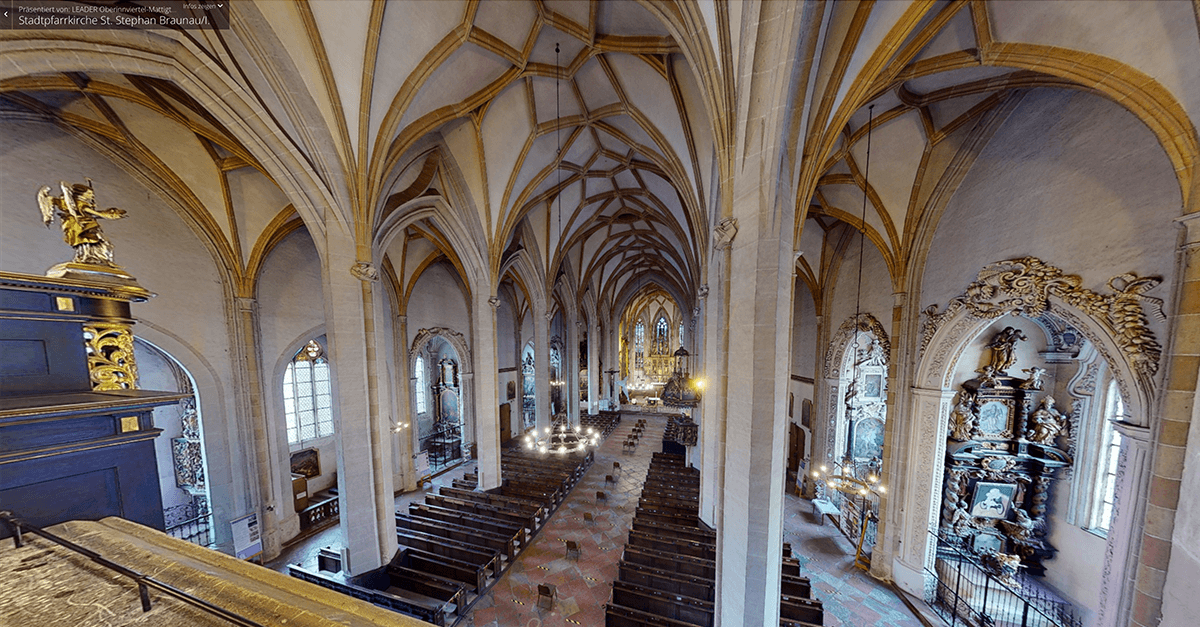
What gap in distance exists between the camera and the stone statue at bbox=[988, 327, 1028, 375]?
735cm

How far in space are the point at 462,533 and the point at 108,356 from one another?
7.37 m

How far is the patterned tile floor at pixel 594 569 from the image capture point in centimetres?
677

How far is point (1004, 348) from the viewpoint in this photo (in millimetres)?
7453

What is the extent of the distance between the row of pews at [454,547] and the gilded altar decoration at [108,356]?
472 centimetres

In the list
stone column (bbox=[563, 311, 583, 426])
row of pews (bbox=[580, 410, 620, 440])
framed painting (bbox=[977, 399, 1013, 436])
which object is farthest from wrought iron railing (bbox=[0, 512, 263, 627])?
row of pews (bbox=[580, 410, 620, 440])

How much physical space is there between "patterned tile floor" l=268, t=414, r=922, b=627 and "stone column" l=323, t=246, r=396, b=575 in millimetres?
2560

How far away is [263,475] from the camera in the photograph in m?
9.36

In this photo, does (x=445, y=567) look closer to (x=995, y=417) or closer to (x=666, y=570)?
(x=666, y=570)

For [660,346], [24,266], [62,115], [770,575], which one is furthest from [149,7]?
[660,346]

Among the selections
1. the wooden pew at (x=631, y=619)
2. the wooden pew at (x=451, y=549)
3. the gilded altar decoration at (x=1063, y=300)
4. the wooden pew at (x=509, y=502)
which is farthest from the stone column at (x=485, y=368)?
the gilded altar decoration at (x=1063, y=300)

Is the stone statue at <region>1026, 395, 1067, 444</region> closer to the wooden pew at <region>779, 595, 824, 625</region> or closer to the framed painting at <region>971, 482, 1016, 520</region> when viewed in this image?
the framed painting at <region>971, 482, 1016, 520</region>

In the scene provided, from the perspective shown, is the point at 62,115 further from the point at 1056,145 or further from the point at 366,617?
the point at 1056,145

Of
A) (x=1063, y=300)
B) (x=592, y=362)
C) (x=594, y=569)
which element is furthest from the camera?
(x=592, y=362)

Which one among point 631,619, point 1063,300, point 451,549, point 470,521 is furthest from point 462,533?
point 1063,300
